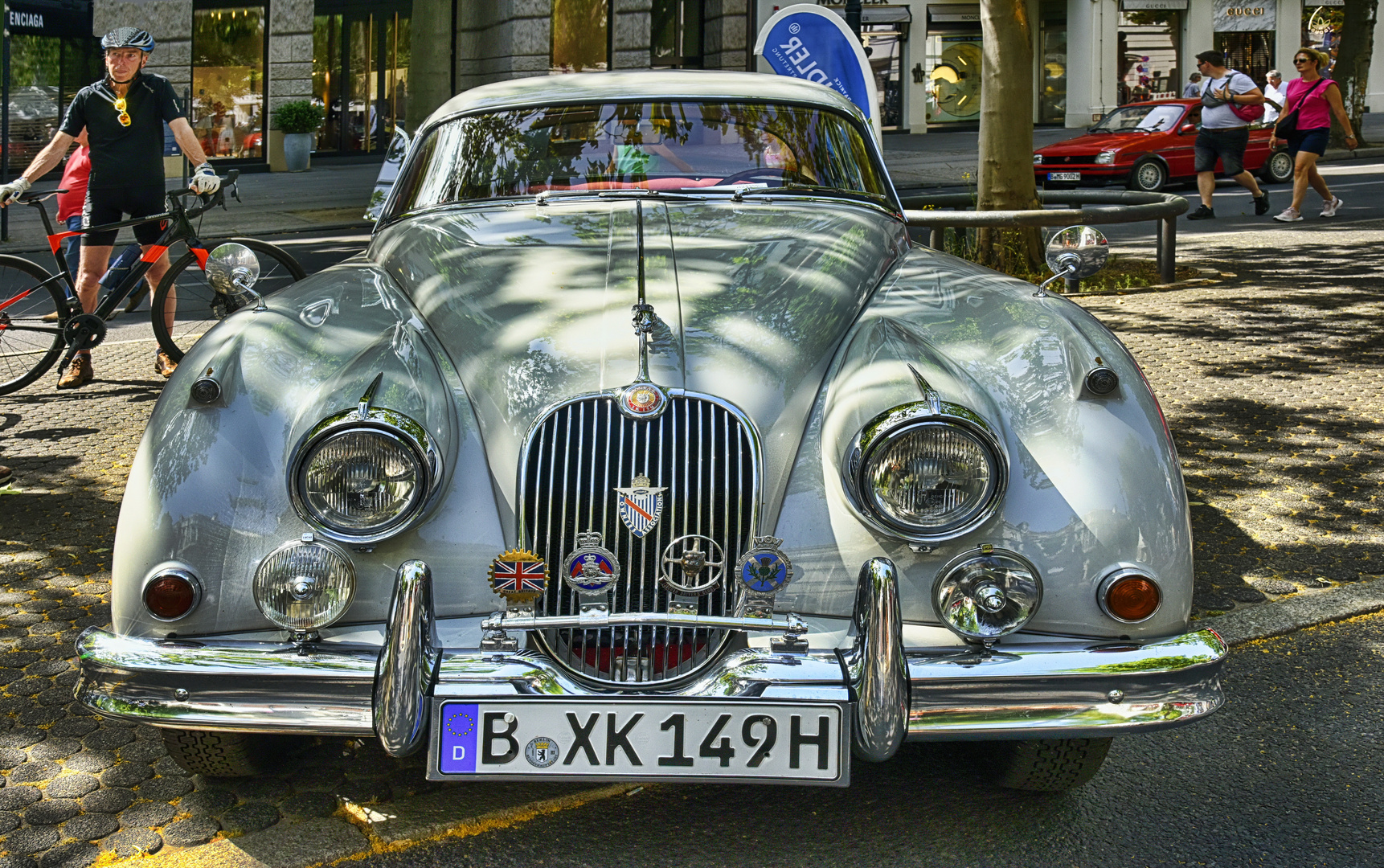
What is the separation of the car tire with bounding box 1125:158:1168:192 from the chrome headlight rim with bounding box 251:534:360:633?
1758 centimetres

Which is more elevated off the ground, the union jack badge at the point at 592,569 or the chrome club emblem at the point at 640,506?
the chrome club emblem at the point at 640,506

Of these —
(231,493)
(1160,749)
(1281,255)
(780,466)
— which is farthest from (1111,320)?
(231,493)

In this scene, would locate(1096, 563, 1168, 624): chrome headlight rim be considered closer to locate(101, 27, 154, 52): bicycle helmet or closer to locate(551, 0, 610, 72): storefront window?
locate(101, 27, 154, 52): bicycle helmet

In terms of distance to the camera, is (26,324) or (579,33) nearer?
(26,324)

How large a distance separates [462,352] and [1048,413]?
Answer: 1381 millimetres

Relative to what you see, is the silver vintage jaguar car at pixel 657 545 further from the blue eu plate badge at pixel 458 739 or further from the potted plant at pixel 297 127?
the potted plant at pixel 297 127

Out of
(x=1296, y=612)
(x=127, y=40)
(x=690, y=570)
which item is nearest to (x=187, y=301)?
(x=127, y=40)

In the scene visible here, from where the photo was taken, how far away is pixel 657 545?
9.50 ft

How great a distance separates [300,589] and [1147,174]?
18.0 meters

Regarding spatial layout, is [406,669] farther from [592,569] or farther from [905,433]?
[905,433]

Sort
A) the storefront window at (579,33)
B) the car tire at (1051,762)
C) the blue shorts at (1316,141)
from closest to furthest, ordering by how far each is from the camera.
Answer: the car tire at (1051,762), the blue shorts at (1316,141), the storefront window at (579,33)

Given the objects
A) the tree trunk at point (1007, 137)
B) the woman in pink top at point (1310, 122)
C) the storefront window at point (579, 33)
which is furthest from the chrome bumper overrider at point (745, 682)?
the storefront window at point (579, 33)

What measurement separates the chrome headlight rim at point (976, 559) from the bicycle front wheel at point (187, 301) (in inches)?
183

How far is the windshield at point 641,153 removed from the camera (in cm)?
445
